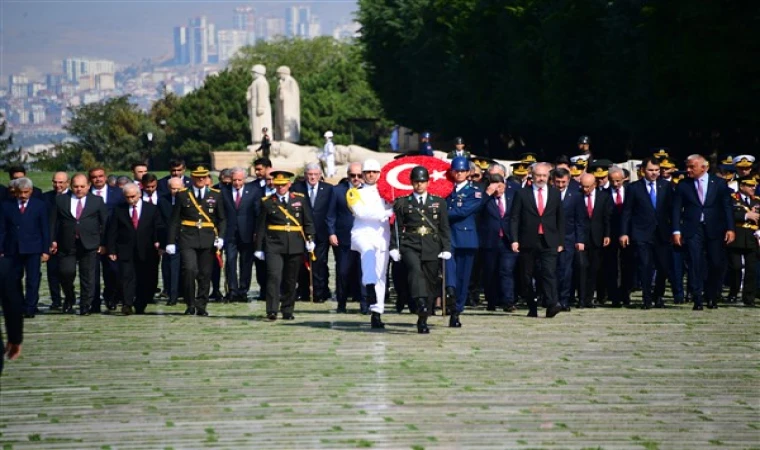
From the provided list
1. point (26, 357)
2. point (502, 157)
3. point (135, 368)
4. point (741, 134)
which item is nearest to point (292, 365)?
point (135, 368)

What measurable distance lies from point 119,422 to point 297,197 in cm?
830

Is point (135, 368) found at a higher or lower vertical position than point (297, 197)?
lower

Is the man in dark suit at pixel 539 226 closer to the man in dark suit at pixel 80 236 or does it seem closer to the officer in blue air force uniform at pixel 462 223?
the officer in blue air force uniform at pixel 462 223

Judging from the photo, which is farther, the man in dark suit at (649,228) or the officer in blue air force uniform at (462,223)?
the man in dark suit at (649,228)

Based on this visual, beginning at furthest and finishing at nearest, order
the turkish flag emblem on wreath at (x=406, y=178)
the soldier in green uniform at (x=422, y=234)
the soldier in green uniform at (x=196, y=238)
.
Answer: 1. the soldier in green uniform at (x=196, y=238)
2. the turkish flag emblem on wreath at (x=406, y=178)
3. the soldier in green uniform at (x=422, y=234)

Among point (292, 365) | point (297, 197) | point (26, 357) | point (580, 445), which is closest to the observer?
point (580, 445)

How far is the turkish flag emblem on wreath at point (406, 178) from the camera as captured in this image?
20.6 meters

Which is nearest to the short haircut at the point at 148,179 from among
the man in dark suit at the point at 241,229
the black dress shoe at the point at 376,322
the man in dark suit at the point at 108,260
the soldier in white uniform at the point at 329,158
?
the man in dark suit at the point at 108,260

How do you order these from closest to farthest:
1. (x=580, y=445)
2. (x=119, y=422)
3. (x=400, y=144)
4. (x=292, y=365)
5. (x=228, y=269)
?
(x=580, y=445), (x=119, y=422), (x=292, y=365), (x=228, y=269), (x=400, y=144)

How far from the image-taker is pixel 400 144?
11381 cm

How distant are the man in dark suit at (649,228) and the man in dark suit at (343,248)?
3683 mm

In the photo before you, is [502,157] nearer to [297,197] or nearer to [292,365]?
[297,197]

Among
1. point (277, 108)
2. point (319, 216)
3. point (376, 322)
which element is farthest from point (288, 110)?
point (376, 322)

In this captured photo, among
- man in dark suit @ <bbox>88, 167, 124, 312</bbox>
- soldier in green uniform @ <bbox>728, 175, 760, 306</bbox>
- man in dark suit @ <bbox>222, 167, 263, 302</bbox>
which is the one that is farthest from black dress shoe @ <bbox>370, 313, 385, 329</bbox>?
soldier in green uniform @ <bbox>728, 175, 760, 306</bbox>
